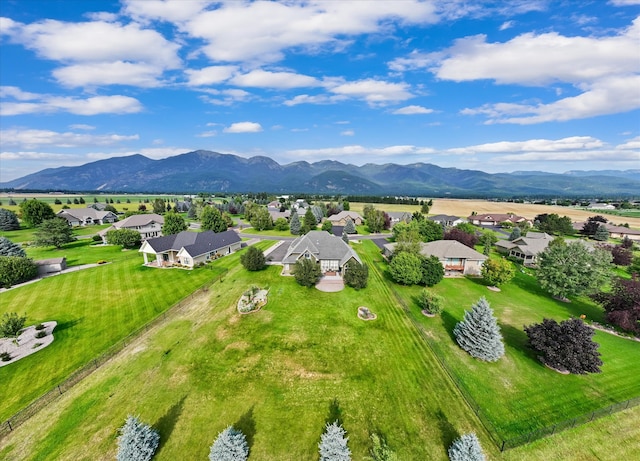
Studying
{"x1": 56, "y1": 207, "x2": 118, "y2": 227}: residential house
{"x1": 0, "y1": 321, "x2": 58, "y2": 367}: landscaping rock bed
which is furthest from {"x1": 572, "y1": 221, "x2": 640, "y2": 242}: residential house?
{"x1": 56, "y1": 207, "x2": 118, "y2": 227}: residential house

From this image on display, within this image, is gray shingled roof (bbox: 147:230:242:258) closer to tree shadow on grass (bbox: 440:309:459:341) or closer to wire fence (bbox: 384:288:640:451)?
tree shadow on grass (bbox: 440:309:459:341)

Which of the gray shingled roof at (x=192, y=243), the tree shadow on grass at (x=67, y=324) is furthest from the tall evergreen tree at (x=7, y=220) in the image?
the tree shadow on grass at (x=67, y=324)

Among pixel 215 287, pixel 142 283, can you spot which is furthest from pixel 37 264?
pixel 215 287

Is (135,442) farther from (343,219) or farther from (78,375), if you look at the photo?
(343,219)

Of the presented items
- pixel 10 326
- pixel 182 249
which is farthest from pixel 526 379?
pixel 182 249

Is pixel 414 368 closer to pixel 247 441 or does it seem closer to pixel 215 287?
pixel 247 441
